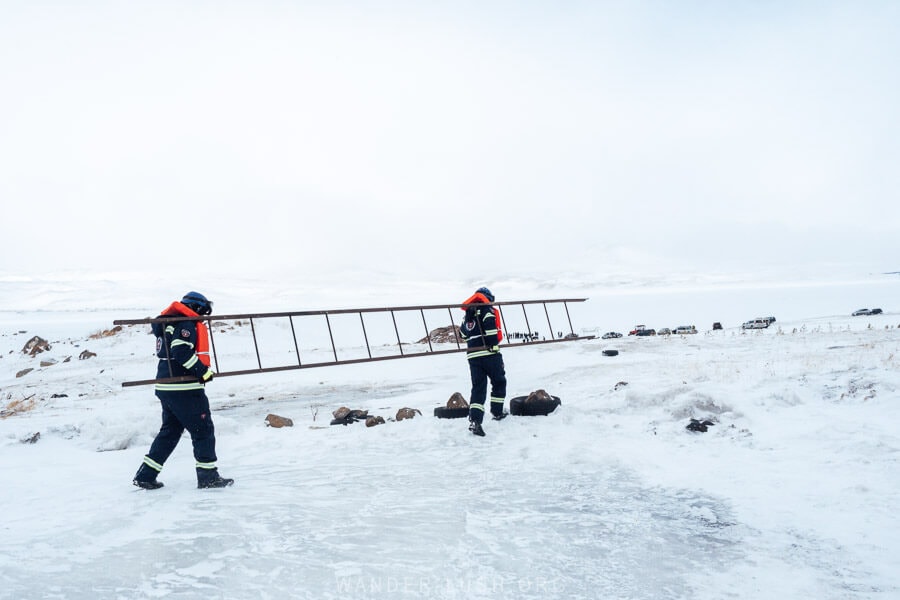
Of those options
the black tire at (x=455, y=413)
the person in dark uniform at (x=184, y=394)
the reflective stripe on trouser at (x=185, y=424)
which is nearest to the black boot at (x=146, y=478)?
the person in dark uniform at (x=184, y=394)

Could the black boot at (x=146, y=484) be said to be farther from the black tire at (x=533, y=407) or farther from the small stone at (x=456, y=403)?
the black tire at (x=533, y=407)

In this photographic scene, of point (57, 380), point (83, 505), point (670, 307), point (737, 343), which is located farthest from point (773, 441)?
point (670, 307)

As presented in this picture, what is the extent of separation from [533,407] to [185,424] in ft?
16.4

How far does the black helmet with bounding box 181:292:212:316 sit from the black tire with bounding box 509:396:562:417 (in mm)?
4833

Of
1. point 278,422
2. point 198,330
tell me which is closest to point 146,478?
point 198,330

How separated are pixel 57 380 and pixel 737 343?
74.6 ft

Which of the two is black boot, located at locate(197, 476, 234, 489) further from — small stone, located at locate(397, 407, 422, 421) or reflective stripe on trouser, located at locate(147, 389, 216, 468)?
small stone, located at locate(397, 407, 422, 421)

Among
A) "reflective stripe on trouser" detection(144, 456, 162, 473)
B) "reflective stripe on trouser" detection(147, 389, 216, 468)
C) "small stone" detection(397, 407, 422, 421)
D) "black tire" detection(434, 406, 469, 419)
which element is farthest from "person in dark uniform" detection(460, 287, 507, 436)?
"reflective stripe on trouser" detection(144, 456, 162, 473)

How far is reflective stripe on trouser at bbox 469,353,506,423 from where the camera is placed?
7719 millimetres

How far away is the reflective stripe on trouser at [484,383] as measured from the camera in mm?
7719

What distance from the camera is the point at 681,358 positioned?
1395cm

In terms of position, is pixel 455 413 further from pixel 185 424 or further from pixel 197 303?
pixel 197 303

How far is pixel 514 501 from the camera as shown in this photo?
16.4ft

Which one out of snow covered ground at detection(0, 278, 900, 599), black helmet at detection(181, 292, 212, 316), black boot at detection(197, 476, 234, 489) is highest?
black helmet at detection(181, 292, 212, 316)
